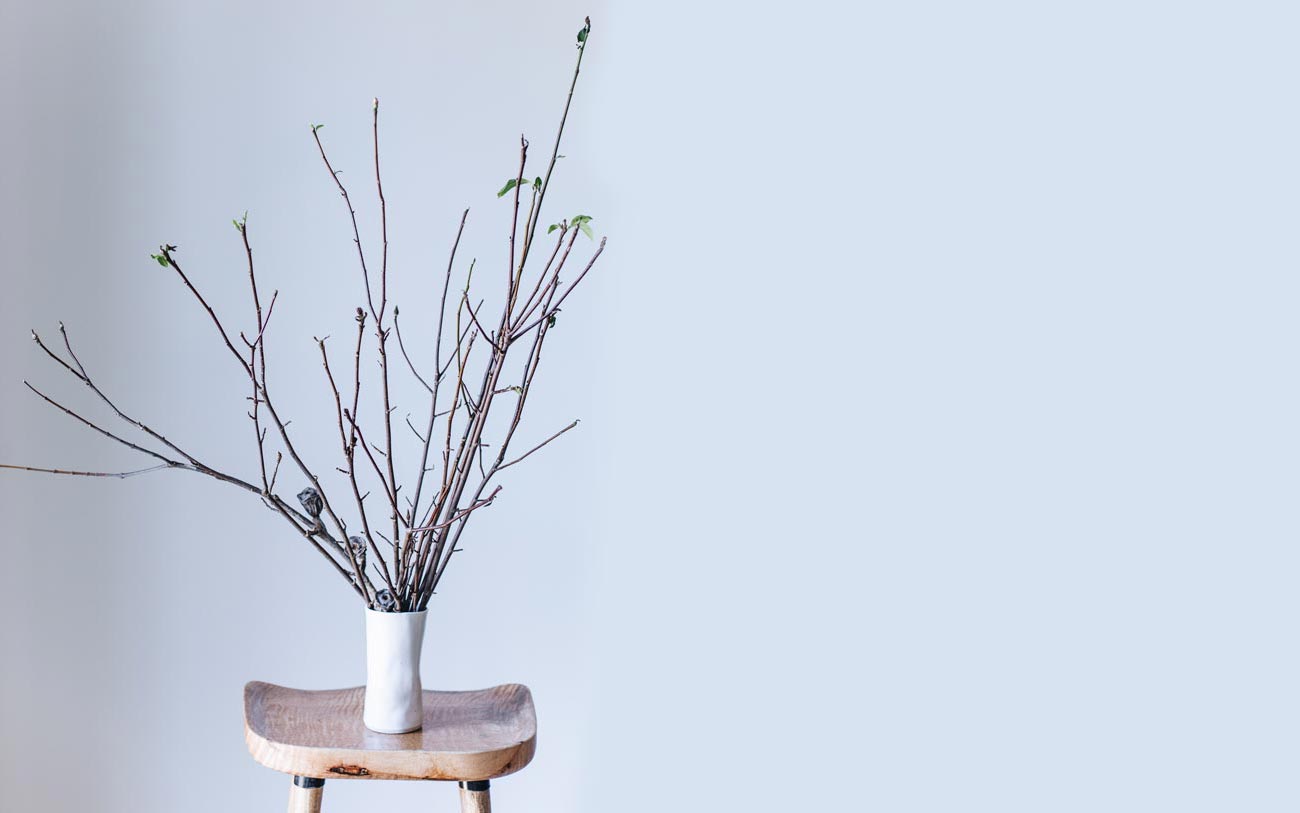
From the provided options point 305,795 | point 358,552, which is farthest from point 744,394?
point 305,795

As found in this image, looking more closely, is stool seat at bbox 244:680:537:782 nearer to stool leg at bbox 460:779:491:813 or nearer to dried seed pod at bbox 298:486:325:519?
stool leg at bbox 460:779:491:813

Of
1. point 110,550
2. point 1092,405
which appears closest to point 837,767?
point 1092,405

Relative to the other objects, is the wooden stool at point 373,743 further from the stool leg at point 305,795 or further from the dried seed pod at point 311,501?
the dried seed pod at point 311,501

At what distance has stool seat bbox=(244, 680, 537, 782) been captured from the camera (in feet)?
3.43

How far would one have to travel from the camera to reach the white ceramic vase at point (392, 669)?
1.09 m

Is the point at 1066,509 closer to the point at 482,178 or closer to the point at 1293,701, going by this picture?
the point at 1293,701

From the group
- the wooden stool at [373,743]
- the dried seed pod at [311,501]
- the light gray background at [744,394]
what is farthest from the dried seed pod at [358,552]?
the light gray background at [744,394]

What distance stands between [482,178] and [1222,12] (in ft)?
3.35

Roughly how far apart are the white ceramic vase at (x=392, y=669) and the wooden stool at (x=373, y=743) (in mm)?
16

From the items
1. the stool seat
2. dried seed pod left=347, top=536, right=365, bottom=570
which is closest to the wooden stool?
the stool seat

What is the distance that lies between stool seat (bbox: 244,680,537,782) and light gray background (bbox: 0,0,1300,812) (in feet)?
0.77

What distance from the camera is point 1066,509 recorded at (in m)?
0.68

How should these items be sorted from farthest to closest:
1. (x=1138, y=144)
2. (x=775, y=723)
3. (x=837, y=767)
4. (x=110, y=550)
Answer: (x=110, y=550), (x=775, y=723), (x=837, y=767), (x=1138, y=144)

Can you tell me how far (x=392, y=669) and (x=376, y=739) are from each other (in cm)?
7
